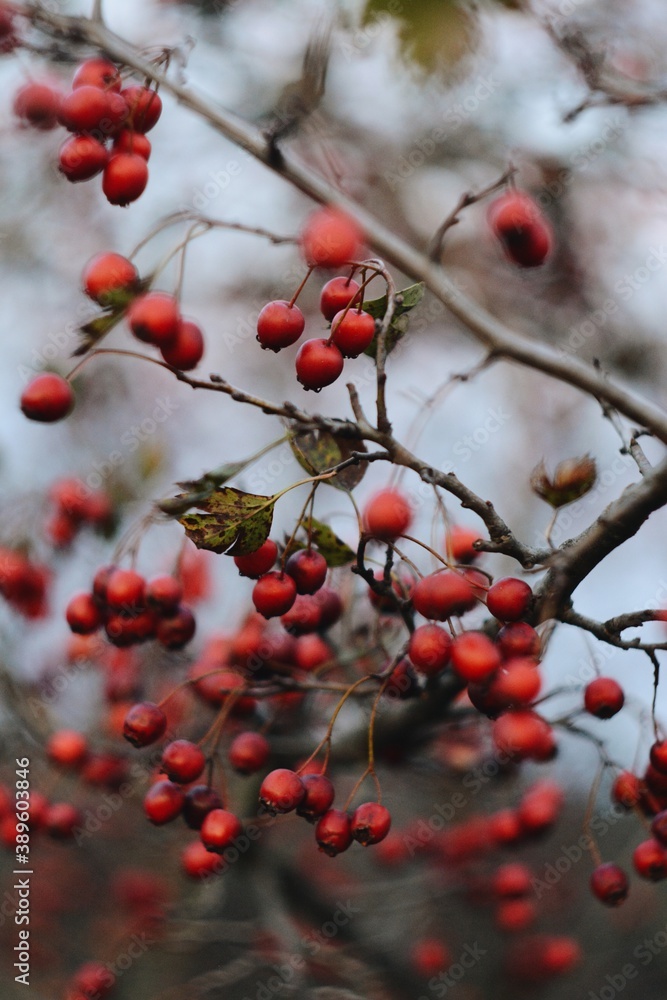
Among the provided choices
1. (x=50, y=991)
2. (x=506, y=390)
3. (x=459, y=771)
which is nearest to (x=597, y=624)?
(x=459, y=771)

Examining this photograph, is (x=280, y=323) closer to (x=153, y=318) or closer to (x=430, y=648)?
(x=153, y=318)

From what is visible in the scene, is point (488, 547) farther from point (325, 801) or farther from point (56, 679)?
point (56, 679)

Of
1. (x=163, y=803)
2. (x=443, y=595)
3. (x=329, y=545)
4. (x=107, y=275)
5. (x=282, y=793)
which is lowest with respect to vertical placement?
(x=163, y=803)

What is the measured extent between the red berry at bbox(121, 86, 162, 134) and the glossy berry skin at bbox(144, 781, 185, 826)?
1.35 m

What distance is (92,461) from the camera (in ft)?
13.4

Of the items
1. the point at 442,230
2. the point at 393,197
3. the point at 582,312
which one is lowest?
the point at 582,312

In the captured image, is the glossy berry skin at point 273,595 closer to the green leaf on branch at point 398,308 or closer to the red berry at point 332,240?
the green leaf on branch at point 398,308

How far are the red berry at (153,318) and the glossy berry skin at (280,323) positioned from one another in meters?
0.16

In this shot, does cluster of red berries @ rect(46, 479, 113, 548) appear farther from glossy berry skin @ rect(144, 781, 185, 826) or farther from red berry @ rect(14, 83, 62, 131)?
red berry @ rect(14, 83, 62, 131)

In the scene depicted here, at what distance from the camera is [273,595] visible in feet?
4.54

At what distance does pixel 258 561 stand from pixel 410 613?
0.34m

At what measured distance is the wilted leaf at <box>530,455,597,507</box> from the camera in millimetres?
1491

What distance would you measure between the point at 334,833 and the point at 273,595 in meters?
0.47

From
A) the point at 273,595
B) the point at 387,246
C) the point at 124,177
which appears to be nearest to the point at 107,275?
the point at 124,177
